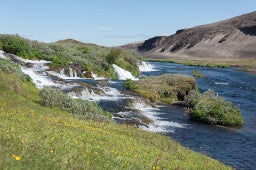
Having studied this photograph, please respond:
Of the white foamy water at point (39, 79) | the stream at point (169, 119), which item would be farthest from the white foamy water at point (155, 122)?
the white foamy water at point (39, 79)

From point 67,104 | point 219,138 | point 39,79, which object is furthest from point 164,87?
point 67,104

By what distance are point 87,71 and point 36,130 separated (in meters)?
43.2

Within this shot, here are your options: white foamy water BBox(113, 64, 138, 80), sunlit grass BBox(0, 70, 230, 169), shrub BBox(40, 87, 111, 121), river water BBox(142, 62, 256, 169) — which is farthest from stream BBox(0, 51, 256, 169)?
white foamy water BBox(113, 64, 138, 80)

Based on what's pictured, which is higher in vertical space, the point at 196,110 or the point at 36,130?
the point at 36,130

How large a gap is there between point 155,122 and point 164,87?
52.6 ft

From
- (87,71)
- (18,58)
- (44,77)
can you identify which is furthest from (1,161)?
(87,71)

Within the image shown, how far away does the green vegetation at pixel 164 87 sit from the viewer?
151 ft

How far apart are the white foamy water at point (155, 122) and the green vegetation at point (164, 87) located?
374 centimetres

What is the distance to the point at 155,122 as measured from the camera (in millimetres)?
33594

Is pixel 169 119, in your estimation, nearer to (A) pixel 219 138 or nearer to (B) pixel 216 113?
(B) pixel 216 113

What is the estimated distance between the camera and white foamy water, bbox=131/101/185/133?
31.3 metres

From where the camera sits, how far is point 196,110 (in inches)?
1494

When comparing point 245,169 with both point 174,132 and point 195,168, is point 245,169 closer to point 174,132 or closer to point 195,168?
point 174,132

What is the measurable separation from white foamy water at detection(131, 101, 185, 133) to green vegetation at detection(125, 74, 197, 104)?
12.3 feet
